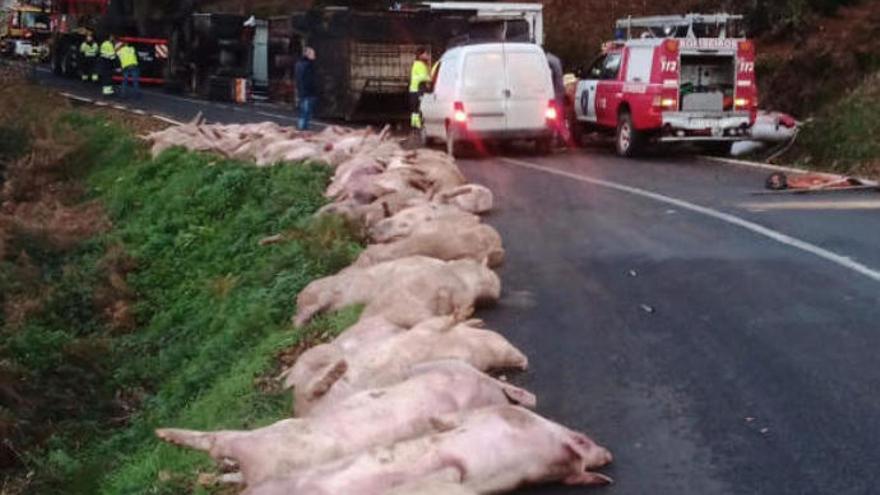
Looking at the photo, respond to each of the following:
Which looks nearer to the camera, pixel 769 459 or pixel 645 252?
pixel 769 459

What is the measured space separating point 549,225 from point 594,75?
33.0 feet

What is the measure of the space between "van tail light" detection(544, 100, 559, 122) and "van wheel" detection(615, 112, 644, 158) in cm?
120

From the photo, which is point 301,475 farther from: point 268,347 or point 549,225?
point 549,225

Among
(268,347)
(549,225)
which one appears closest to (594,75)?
(549,225)

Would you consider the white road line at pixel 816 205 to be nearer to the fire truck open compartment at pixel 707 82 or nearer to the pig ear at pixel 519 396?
the fire truck open compartment at pixel 707 82

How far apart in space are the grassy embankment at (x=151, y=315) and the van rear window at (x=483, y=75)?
14.7 ft

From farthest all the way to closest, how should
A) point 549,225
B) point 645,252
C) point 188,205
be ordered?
point 188,205 < point 549,225 < point 645,252

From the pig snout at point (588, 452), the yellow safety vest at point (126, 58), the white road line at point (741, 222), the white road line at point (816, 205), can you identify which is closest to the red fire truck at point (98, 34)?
the yellow safety vest at point (126, 58)

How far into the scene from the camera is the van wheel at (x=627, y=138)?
20.3m

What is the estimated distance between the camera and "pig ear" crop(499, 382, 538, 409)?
605 cm

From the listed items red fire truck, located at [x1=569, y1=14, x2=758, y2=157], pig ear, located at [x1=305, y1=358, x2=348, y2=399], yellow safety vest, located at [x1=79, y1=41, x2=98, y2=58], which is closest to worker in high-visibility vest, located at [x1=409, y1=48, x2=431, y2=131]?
red fire truck, located at [x1=569, y1=14, x2=758, y2=157]

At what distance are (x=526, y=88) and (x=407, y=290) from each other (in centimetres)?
1296

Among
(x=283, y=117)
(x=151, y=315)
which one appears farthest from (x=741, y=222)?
(x=283, y=117)

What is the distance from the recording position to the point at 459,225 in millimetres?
9703
